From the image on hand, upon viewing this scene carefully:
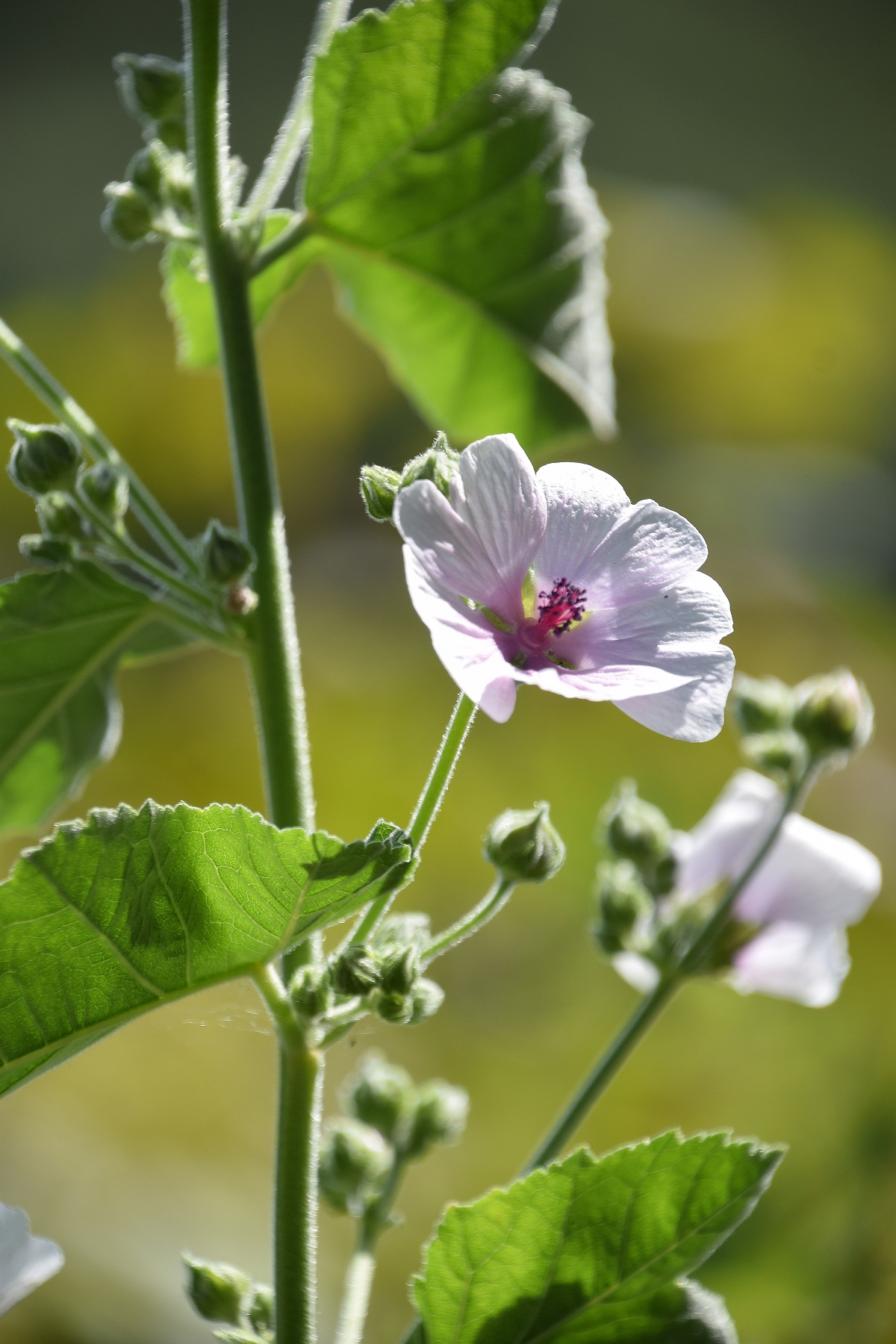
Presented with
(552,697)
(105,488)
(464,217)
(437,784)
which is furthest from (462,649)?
(552,697)

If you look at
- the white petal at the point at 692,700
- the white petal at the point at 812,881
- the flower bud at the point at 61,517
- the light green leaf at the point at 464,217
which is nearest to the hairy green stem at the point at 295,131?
the light green leaf at the point at 464,217

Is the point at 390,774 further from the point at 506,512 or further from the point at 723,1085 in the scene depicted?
the point at 506,512

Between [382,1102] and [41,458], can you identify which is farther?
[382,1102]

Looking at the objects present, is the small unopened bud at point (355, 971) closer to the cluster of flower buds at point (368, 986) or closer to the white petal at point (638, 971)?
the cluster of flower buds at point (368, 986)

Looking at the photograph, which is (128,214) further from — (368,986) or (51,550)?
(368,986)

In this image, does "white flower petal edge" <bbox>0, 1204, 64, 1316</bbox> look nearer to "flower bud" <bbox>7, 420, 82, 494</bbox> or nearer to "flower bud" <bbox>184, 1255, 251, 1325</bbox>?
"flower bud" <bbox>184, 1255, 251, 1325</bbox>

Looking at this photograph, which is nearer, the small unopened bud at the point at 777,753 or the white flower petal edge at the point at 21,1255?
the white flower petal edge at the point at 21,1255
